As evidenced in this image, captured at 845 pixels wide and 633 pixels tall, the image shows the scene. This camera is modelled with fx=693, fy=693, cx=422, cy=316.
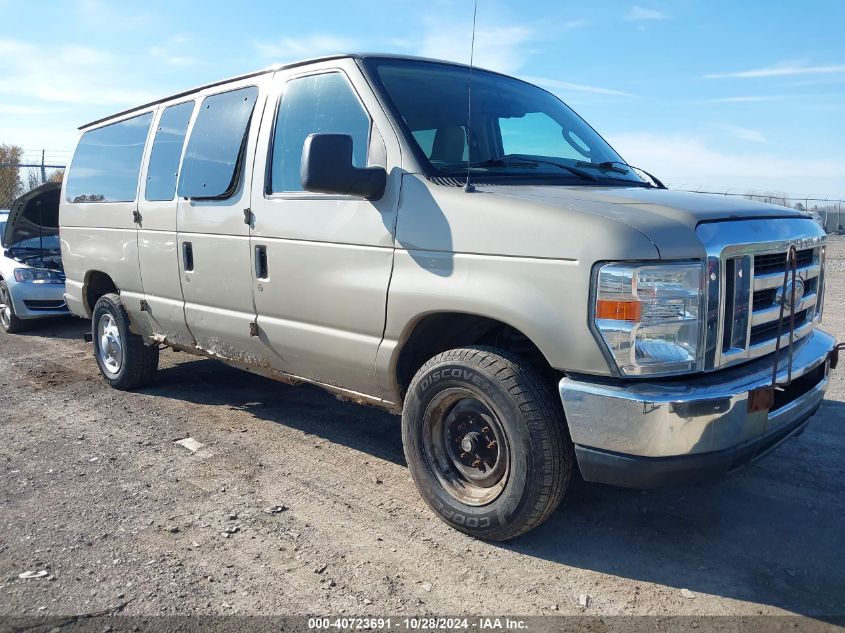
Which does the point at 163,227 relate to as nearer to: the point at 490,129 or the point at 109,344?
the point at 109,344

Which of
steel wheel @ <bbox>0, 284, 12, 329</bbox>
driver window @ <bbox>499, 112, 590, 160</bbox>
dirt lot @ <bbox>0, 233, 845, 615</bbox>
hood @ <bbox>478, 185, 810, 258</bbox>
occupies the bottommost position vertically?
dirt lot @ <bbox>0, 233, 845, 615</bbox>

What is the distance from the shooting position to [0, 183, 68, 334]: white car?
8.69 metres

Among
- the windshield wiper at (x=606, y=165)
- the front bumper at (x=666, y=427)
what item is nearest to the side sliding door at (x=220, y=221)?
the windshield wiper at (x=606, y=165)

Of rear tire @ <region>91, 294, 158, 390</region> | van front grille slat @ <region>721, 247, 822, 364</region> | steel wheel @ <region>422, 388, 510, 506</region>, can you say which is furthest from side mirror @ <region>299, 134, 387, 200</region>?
rear tire @ <region>91, 294, 158, 390</region>

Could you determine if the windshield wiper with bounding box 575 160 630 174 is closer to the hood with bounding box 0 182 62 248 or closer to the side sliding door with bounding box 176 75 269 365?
the side sliding door with bounding box 176 75 269 365

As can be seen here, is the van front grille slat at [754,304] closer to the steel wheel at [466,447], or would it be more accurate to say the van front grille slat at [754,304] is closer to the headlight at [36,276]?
the steel wheel at [466,447]

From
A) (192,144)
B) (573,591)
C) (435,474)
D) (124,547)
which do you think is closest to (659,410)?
(573,591)

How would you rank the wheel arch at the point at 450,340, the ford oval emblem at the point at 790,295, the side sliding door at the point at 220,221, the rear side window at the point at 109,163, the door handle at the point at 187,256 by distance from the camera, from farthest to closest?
the rear side window at the point at 109,163, the door handle at the point at 187,256, the side sliding door at the point at 220,221, the wheel arch at the point at 450,340, the ford oval emblem at the point at 790,295

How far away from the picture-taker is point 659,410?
261 cm

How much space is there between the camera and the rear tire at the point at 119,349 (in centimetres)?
576

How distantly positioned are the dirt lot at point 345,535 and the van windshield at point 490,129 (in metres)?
1.78

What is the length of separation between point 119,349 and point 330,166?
3631 mm

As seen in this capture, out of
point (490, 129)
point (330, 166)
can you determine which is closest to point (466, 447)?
point (330, 166)

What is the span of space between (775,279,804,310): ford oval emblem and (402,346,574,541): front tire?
43.1 inches
